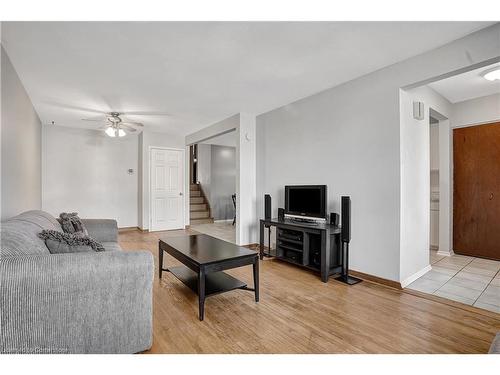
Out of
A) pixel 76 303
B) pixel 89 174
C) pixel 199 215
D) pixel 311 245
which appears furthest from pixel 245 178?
pixel 199 215

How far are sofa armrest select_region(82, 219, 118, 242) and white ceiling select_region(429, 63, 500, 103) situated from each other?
4.43 m

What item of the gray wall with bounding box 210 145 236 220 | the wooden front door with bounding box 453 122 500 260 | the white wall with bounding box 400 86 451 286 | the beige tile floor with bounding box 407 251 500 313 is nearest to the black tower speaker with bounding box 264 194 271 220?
the white wall with bounding box 400 86 451 286

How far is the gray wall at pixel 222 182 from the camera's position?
8.77 metres

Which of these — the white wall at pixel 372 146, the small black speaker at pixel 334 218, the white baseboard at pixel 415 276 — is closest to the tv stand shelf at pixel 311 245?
the small black speaker at pixel 334 218

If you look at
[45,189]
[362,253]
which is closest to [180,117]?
[45,189]

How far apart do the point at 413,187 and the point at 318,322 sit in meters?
1.95

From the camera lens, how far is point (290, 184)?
416 centimetres

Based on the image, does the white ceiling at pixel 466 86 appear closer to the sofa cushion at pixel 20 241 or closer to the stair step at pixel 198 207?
the sofa cushion at pixel 20 241

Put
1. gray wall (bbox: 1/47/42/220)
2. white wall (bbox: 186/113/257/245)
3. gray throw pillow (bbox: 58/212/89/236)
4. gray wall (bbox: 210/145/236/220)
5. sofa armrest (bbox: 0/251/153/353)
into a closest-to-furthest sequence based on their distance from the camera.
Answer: sofa armrest (bbox: 0/251/153/353), gray wall (bbox: 1/47/42/220), gray throw pillow (bbox: 58/212/89/236), white wall (bbox: 186/113/257/245), gray wall (bbox: 210/145/236/220)

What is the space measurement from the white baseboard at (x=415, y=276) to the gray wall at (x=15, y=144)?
408 cm

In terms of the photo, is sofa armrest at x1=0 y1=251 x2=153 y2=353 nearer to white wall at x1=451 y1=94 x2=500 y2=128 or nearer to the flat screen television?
the flat screen television

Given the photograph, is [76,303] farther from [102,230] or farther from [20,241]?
[102,230]

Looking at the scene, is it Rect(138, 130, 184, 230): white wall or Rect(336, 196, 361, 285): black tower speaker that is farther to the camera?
Rect(138, 130, 184, 230): white wall

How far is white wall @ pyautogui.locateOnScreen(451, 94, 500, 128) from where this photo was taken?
12.5 feet
